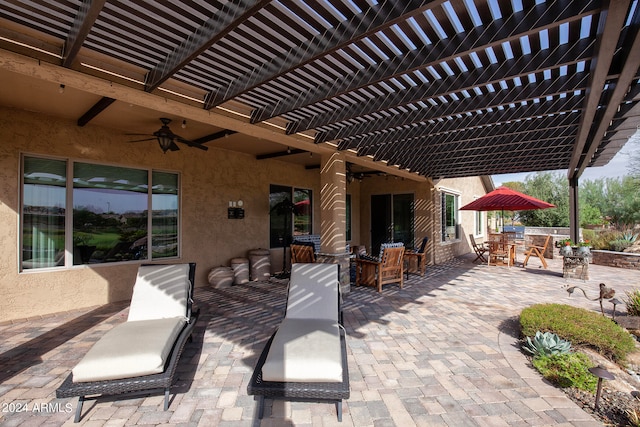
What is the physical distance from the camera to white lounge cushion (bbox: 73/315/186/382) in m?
2.31

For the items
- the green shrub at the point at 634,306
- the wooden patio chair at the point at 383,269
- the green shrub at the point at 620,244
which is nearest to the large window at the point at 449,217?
the green shrub at the point at 620,244

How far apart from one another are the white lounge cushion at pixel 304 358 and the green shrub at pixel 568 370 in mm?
2094

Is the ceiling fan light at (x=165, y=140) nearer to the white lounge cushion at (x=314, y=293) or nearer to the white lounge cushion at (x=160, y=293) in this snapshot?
the white lounge cushion at (x=160, y=293)

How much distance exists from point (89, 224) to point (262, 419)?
16.2 ft

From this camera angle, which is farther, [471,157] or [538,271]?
[538,271]

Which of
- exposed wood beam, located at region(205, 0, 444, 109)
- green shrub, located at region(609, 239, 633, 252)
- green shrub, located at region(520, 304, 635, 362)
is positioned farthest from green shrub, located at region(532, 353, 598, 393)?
green shrub, located at region(609, 239, 633, 252)

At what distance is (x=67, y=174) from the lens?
4973mm

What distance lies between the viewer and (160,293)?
3.53 meters

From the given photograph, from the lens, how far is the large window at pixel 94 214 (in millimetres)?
4695

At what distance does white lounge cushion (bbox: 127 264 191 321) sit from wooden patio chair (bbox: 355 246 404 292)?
3886 millimetres

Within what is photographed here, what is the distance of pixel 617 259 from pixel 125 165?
1404 cm

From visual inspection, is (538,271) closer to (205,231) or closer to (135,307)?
(205,231)

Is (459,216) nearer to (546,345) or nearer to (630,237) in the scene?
(630,237)

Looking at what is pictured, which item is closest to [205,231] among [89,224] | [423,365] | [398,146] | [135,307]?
[89,224]
